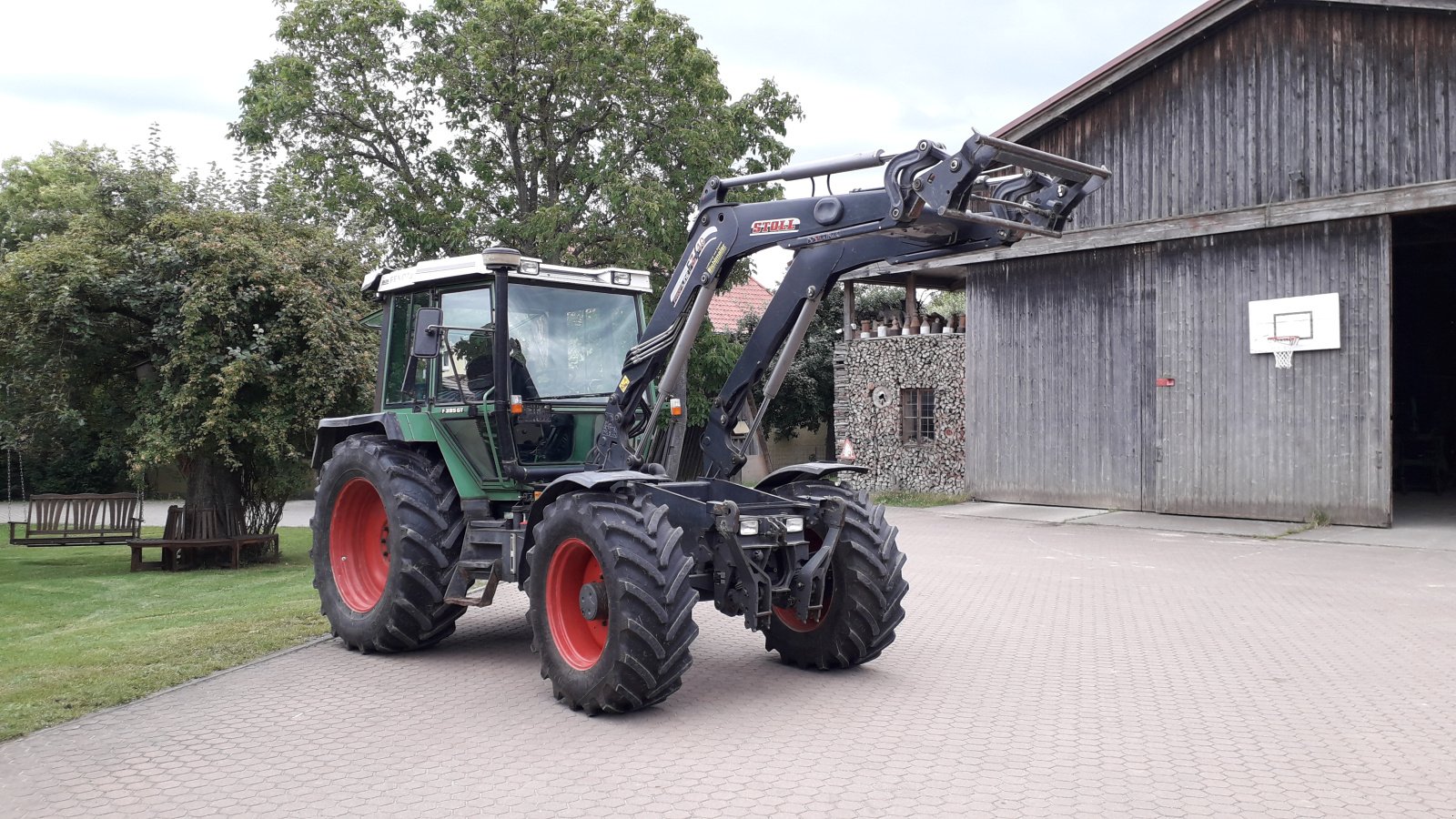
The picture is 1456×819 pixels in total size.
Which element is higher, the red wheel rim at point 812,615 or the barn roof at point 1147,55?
the barn roof at point 1147,55

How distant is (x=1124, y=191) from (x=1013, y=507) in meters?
5.55

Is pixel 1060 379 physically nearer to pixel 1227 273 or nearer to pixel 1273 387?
pixel 1227 273

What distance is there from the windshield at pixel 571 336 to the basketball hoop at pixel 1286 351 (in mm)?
11544

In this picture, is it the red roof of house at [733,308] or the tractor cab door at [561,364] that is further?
the red roof of house at [733,308]

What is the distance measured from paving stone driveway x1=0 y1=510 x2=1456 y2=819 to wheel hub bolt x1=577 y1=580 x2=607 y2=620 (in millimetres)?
591

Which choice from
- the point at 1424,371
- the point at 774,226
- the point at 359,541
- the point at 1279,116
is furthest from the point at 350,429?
the point at 1424,371

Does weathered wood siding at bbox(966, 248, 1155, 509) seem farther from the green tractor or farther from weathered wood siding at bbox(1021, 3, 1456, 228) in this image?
the green tractor

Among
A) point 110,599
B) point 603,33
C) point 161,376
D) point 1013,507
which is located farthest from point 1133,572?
point 603,33

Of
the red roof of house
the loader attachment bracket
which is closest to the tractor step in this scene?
the loader attachment bracket

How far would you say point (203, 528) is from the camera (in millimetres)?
15133

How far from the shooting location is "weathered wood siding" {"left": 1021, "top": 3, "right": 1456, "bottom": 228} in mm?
15211

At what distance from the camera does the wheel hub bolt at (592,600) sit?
6.36 metres

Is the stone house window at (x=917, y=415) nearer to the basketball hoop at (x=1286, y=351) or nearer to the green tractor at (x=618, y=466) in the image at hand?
the basketball hoop at (x=1286, y=351)

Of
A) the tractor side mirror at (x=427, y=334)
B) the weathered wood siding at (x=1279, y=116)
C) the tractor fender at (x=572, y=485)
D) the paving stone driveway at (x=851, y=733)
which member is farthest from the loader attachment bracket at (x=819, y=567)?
the weathered wood siding at (x=1279, y=116)
